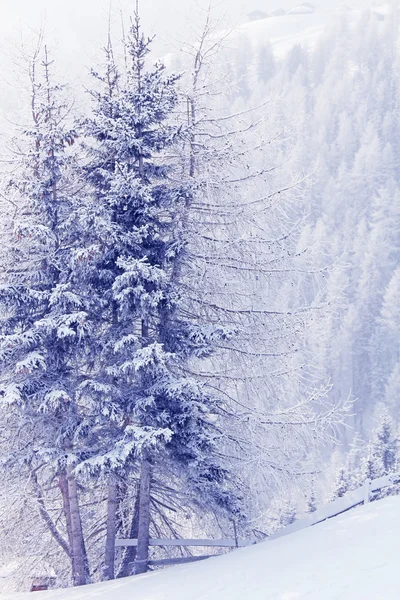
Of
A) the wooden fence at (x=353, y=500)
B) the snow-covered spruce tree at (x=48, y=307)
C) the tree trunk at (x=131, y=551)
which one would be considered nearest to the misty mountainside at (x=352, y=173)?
the wooden fence at (x=353, y=500)

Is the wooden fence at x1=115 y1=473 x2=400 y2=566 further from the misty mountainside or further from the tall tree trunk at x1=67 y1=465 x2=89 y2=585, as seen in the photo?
the misty mountainside

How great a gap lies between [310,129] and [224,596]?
126979 millimetres

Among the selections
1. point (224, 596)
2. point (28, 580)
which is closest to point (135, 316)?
point (224, 596)

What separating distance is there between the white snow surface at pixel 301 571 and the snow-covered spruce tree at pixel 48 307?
2.05 m

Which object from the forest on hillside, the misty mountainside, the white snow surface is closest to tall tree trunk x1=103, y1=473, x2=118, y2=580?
the forest on hillside

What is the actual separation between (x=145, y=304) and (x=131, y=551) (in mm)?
4857

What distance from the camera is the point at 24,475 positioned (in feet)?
34.6

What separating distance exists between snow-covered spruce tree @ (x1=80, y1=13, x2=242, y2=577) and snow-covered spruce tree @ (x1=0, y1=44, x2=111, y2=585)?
1.46 ft

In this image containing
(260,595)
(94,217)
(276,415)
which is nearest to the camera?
(260,595)

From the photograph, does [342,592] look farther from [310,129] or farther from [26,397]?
[310,129]

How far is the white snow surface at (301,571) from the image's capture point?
6195 mm

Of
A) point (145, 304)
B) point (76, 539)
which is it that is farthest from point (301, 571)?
point (76, 539)

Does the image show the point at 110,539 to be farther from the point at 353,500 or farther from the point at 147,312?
the point at 353,500

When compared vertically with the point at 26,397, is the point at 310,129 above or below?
above
